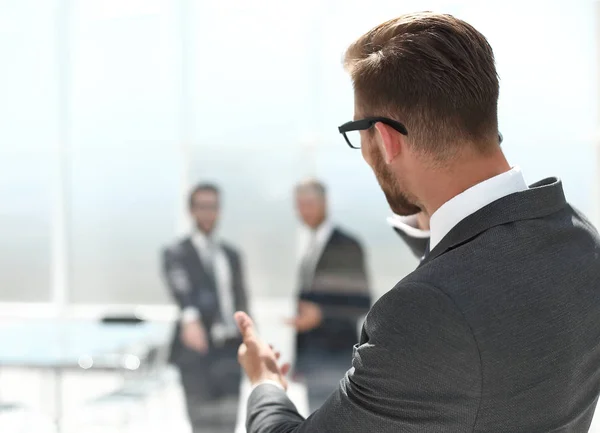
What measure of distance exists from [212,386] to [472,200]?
101 inches

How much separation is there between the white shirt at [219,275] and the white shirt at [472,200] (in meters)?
2.51

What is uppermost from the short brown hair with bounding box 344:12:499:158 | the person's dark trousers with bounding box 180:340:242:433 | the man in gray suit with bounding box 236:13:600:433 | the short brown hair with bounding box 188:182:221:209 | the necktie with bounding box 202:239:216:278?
the short brown hair with bounding box 344:12:499:158

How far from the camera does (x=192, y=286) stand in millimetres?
3406

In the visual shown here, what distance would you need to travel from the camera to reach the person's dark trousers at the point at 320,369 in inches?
120

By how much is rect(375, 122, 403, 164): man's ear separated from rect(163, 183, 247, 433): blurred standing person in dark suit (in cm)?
237

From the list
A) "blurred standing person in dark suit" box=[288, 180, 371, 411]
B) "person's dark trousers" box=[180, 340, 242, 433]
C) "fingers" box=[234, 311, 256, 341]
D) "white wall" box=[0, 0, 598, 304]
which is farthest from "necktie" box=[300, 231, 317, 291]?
"fingers" box=[234, 311, 256, 341]

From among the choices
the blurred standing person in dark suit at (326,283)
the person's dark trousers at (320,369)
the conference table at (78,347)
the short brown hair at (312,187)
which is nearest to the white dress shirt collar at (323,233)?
the blurred standing person in dark suit at (326,283)

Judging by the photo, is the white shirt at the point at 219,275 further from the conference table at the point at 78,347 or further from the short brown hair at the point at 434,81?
the short brown hair at the point at 434,81

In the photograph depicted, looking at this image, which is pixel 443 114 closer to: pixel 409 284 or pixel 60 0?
pixel 409 284

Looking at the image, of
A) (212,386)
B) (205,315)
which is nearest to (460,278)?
(212,386)

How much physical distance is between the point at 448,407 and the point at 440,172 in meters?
0.28

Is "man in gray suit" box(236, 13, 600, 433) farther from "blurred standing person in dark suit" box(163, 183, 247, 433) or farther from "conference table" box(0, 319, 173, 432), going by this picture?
"blurred standing person in dark suit" box(163, 183, 247, 433)

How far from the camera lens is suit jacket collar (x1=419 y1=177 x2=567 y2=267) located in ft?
2.67

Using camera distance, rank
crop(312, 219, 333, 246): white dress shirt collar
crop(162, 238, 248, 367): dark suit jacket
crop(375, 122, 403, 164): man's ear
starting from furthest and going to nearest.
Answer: crop(312, 219, 333, 246): white dress shirt collar
crop(162, 238, 248, 367): dark suit jacket
crop(375, 122, 403, 164): man's ear
